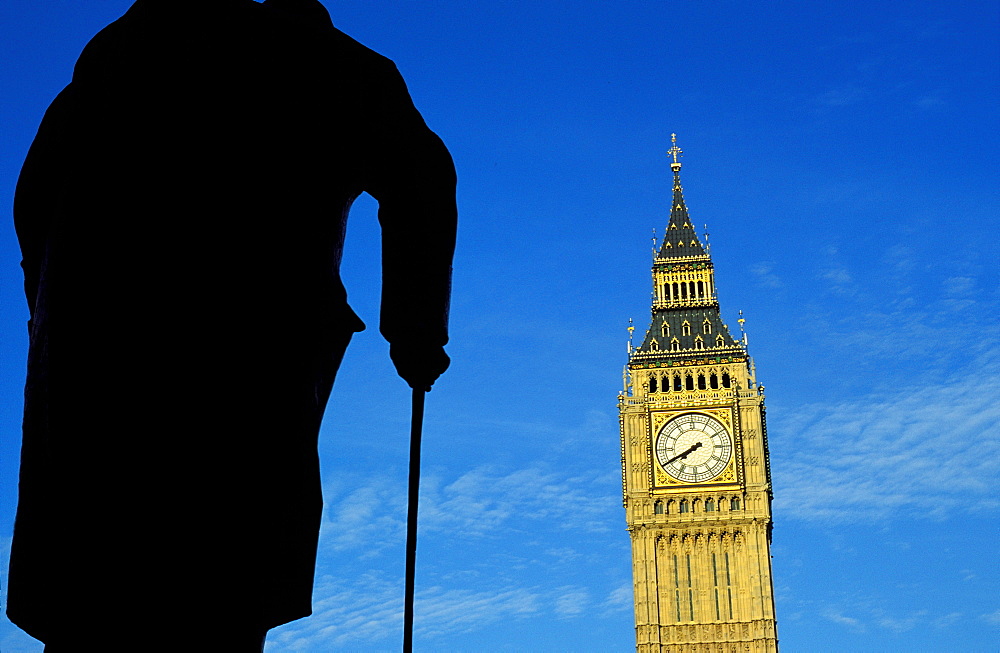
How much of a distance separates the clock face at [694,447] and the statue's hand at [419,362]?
63.8 meters

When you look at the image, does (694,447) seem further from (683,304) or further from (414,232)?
(414,232)

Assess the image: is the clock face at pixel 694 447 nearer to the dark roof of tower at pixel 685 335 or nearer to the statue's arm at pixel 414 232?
the dark roof of tower at pixel 685 335

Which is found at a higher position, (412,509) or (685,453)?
(685,453)

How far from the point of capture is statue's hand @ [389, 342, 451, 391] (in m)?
3.68

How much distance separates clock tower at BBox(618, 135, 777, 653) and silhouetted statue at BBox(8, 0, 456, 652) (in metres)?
63.1

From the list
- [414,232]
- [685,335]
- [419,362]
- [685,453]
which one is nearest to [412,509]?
[419,362]

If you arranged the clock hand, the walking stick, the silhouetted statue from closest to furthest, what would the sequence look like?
the silhouetted statue < the walking stick < the clock hand

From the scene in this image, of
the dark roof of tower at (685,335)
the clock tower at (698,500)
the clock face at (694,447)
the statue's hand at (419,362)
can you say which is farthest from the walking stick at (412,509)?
the dark roof of tower at (685,335)

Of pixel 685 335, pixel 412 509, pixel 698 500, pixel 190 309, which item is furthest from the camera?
pixel 685 335

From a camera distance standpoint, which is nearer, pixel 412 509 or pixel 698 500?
pixel 412 509

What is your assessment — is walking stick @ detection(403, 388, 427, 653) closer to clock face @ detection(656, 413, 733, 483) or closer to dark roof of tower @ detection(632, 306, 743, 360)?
clock face @ detection(656, 413, 733, 483)

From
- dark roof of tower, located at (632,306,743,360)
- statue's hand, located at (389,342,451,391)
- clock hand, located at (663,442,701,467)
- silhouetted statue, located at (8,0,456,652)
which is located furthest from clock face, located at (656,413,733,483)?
silhouetted statue, located at (8,0,456,652)

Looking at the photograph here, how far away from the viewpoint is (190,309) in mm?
3162

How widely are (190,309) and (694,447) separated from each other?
2550 inches
